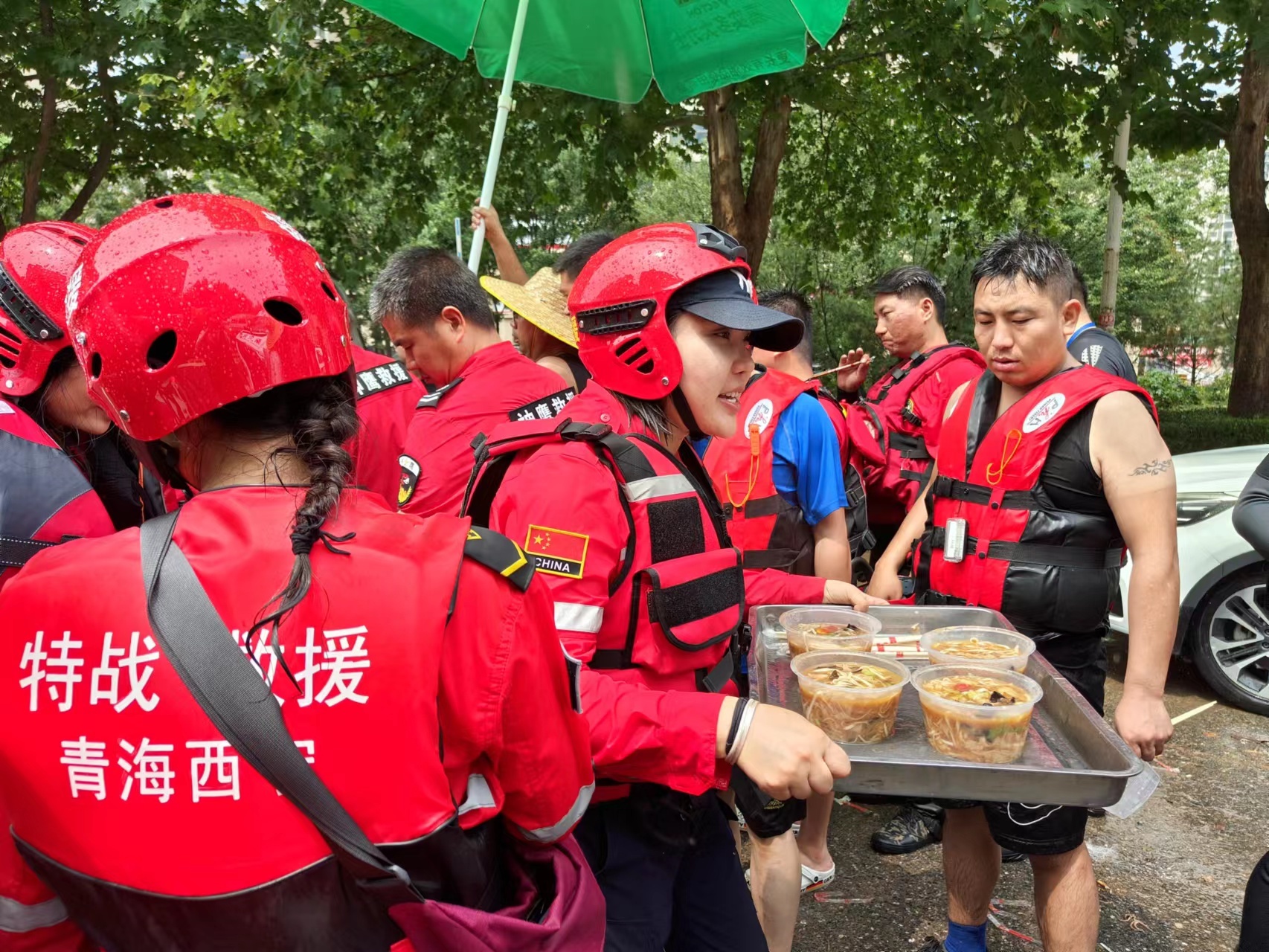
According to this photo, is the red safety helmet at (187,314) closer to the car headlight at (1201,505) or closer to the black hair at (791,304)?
the black hair at (791,304)

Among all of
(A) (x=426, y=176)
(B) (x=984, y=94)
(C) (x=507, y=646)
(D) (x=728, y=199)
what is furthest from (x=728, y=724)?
(A) (x=426, y=176)

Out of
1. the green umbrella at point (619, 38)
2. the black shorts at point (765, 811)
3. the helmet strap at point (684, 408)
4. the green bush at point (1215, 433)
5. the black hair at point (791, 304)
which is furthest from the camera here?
the green bush at point (1215, 433)

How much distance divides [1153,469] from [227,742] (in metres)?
2.89

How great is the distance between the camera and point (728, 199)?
10062mm

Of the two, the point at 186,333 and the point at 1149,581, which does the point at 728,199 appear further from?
the point at 186,333

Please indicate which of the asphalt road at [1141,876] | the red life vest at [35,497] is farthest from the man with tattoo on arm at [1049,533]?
the red life vest at [35,497]

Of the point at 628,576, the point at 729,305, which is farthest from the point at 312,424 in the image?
the point at 729,305

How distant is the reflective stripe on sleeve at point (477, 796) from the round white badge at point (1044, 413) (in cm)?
253

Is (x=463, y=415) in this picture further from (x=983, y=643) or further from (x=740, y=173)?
(x=740, y=173)

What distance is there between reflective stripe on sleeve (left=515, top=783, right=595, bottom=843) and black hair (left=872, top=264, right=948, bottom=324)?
4.95 meters

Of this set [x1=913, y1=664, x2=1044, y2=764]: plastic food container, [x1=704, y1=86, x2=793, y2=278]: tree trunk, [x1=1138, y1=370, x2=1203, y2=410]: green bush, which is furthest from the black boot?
[x1=1138, y1=370, x2=1203, y2=410]: green bush

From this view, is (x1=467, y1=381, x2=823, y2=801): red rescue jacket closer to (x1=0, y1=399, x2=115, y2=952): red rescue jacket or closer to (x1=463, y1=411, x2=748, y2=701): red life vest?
(x1=463, y1=411, x2=748, y2=701): red life vest

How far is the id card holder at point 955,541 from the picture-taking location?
3414mm

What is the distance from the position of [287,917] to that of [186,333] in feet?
2.46
